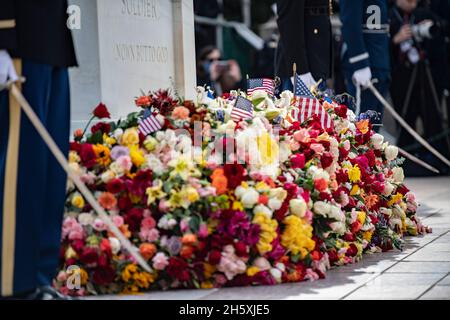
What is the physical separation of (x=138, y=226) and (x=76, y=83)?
114 cm

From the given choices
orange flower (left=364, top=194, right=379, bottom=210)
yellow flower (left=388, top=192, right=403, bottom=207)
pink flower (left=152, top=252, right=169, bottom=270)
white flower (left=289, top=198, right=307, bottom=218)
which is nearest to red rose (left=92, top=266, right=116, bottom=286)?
pink flower (left=152, top=252, right=169, bottom=270)

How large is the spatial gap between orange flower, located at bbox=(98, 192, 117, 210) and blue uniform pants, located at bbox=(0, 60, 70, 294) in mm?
305

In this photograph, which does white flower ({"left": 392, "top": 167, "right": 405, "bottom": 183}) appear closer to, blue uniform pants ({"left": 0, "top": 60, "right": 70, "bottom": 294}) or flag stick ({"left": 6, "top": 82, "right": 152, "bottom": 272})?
flag stick ({"left": 6, "top": 82, "right": 152, "bottom": 272})

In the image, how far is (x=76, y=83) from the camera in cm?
638

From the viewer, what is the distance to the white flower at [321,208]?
19.5 ft

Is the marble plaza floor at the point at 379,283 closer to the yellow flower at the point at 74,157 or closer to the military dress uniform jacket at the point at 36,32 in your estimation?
the yellow flower at the point at 74,157

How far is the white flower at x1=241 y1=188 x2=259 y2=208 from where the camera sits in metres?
5.58

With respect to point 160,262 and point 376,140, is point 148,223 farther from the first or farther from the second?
point 376,140

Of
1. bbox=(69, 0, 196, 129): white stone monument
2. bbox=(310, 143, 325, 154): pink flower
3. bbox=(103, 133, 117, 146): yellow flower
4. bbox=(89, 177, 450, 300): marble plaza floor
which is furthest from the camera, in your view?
bbox=(69, 0, 196, 129): white stone monument

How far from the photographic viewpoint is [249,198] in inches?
220

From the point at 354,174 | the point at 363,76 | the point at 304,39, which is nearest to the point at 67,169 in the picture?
the point at 354,174

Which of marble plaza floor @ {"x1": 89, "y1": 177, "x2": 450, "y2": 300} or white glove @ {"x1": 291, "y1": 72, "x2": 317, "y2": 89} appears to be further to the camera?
white glove @ {"x1": 291, "y1": 72, "x2": 317, "y2": 89}
